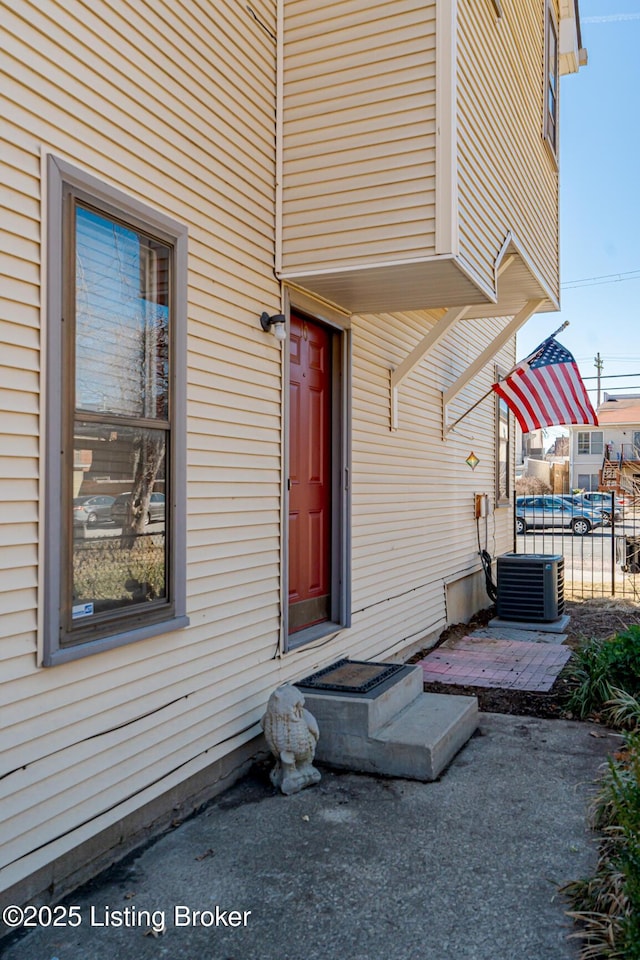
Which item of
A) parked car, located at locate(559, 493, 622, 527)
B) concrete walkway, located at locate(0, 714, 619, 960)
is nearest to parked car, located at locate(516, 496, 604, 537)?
parked car, located at locate(559, 493, 622, 527)

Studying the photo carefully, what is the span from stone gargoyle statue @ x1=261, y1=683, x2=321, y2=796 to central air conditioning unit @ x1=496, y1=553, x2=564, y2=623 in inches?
209

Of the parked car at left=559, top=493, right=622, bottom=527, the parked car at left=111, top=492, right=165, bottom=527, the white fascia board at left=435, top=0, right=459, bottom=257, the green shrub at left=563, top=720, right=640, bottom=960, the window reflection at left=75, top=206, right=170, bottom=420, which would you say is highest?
the white fascia board at left=435, top=0, right=459, bottom=257

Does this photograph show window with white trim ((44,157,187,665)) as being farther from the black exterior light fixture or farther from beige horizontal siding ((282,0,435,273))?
beige horizontal siding ((282,0,435,273))

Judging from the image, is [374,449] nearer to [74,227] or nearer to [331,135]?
[331,135]

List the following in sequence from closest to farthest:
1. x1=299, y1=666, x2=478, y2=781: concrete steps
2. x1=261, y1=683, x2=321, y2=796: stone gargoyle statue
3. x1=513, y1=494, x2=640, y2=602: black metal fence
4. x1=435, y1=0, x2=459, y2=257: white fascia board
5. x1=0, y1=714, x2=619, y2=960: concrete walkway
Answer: x1=0, y1=714, x2=619, y2=960: concrete walkway < x1=261, y1=683, x2=321, y2=796: stone gargoyle statue < x1=299, y1=666, x2=478, y2=781: concrete steps < x1=435, y1=0, x2=459, y2=257: white fascia board < x1=513, y1=494, x2=640, y2=602: black metal fence

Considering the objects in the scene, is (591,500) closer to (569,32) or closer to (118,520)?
(569,32)

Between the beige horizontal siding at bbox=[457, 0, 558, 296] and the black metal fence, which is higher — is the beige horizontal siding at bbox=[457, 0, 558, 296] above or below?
above

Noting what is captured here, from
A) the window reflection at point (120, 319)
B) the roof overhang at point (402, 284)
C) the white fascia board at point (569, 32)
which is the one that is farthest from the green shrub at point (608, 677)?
the white fascia board at point (569, 32)

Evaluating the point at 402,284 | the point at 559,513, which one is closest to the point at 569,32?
the point at 402,284

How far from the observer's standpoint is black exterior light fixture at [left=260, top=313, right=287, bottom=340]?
439 centimetres

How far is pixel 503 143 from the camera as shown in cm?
584

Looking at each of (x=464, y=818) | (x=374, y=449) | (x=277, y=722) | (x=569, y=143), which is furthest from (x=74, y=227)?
(x=569, y=143)

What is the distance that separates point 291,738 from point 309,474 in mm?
1989

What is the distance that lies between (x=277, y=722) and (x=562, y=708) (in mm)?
2371
